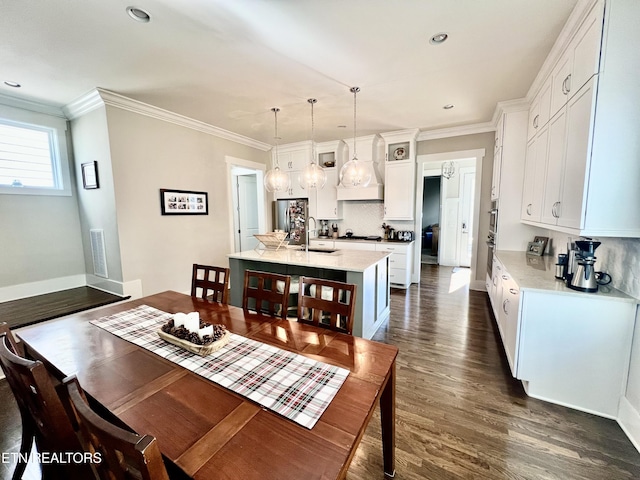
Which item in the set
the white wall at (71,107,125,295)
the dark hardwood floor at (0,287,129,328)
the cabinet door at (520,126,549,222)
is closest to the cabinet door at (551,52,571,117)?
the cabinet door at (520,126,549,222)

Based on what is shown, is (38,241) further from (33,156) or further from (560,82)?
(560,82)

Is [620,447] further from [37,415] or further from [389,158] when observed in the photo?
[389,158]

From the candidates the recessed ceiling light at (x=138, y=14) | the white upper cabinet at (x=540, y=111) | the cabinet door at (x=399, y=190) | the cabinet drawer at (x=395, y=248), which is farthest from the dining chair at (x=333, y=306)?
the cabinet door at (x=399, y=190)

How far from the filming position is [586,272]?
5.81ft

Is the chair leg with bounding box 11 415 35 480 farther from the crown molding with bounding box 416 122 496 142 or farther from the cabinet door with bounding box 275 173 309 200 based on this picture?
the crown molding with bounding box 416 122 496 142

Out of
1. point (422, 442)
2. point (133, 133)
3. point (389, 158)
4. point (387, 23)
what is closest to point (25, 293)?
point (133, 133)

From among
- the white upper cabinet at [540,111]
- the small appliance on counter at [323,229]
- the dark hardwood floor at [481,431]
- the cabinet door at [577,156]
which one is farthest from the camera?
the small appliance on counter at [323,229]

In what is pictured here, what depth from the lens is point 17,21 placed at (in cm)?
186

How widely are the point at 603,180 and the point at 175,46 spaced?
323cm

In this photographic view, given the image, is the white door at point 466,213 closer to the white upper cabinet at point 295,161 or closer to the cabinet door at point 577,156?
the white upper cabinet at point 295,161

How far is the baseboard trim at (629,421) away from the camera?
154 cm

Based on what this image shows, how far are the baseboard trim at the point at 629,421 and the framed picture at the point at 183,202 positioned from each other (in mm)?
4835

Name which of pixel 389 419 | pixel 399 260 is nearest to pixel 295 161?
pixel 399 260

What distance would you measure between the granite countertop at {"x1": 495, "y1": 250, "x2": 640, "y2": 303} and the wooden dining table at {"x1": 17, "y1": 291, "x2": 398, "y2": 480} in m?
1.43
